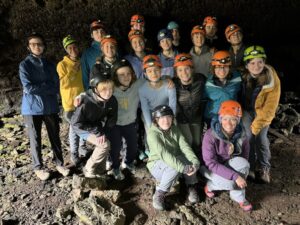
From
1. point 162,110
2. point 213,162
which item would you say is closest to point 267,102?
point 213,162

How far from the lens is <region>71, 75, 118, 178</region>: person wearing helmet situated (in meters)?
4.27

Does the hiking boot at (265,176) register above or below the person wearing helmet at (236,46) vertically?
below

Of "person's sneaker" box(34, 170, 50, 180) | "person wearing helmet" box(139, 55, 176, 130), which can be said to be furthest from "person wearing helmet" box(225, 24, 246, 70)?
"person's sneaker" box(34, 170, 50, 180)

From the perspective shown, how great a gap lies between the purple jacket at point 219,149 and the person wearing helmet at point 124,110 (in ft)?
4.28

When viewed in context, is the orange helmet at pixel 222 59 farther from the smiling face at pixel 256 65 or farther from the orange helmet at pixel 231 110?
the orange helmet at pixel 231 110

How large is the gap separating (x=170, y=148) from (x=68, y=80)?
82.7 inches

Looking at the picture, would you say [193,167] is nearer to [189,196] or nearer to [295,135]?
[189,196]

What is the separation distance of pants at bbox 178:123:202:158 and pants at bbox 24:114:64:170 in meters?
2.06

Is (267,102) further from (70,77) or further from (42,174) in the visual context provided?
(42,174)

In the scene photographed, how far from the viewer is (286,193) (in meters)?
4.74

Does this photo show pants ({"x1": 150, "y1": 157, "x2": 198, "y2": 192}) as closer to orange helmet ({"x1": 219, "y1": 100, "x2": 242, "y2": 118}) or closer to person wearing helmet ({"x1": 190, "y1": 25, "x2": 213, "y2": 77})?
orange helmet ({"x1": 219, "y1": 100, "x2": 242, "y2": 118})

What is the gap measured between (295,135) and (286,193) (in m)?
2.39

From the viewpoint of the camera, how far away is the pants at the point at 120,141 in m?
4.84

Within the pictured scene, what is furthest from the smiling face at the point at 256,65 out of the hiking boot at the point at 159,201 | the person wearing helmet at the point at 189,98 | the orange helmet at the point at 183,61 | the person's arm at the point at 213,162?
the hiking boot at the point at 159,201
